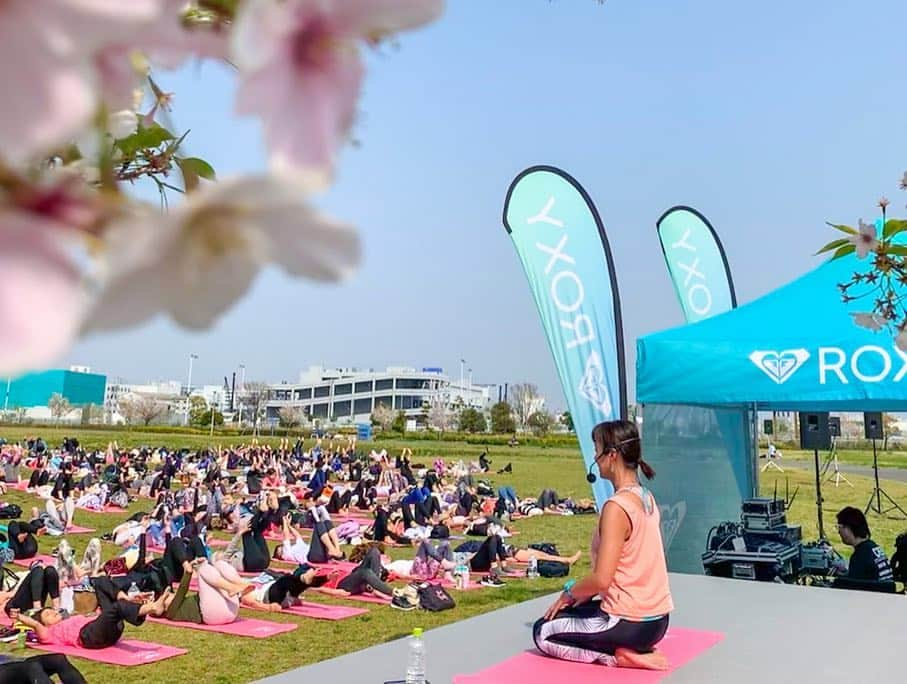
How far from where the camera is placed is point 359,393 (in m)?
65.1

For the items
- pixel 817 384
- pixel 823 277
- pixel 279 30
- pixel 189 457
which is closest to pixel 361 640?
pixel 817 384

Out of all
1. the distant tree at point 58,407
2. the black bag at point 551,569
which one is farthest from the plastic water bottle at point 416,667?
the distant tree at point 58,407

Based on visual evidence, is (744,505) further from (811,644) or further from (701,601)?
(811,644)

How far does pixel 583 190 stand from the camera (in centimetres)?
635

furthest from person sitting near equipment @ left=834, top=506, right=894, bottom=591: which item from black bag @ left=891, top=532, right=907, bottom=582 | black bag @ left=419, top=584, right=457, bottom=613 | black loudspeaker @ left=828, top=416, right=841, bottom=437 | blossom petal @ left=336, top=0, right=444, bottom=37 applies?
blossom petal @ left=336, top=0, right=444, bottom=37

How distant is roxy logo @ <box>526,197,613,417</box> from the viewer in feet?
19.0

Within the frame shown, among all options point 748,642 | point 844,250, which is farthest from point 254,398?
point 844,250

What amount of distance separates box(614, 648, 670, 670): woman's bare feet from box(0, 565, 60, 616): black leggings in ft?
15.6

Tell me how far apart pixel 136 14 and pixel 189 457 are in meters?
22.8

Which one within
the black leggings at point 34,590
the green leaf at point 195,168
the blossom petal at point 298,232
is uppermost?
the green leaf at point 195,168

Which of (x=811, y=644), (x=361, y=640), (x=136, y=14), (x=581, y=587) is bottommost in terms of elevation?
(x=361, y=640)

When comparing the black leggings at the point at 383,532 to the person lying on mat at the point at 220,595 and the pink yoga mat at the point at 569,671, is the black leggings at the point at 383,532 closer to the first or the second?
the person lying on mat at the point at 220,595

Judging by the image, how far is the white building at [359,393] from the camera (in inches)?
2440

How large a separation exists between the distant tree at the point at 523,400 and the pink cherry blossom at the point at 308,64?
2331 inches
